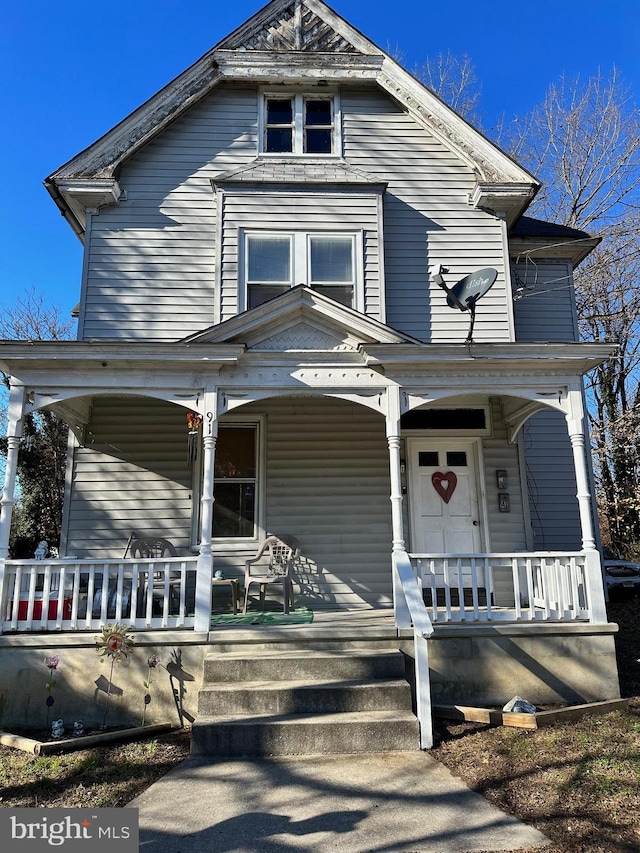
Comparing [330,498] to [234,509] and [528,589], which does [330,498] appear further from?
[528,589]

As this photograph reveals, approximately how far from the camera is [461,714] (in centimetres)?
545

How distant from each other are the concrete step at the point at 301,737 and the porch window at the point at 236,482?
313 centimetres

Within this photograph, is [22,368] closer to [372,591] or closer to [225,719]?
[225,719]

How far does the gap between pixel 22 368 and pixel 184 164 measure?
13.5 feet

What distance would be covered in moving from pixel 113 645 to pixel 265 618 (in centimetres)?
166

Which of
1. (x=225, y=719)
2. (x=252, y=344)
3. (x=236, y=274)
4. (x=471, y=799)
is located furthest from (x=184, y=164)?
(x=471, y=799)

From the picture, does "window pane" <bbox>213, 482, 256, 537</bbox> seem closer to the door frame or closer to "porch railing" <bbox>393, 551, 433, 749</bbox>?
the door frame

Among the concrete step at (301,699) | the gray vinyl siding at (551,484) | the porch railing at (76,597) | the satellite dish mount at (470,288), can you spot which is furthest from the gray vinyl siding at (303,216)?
the concrete step at (301,699)

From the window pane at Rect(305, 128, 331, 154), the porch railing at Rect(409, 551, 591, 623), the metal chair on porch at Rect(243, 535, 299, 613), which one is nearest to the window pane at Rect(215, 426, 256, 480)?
the metal chair on porch at Rect(243, 535, 299, 613)

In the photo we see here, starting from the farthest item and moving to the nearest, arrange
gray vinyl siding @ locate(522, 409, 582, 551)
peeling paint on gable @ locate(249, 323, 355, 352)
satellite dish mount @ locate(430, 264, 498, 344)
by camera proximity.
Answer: gray vinyl siding @ locate(522, 409, 582, 551)
satellite dish mount @ locate(430, 264, 498, 344)
peeling paint on gable @ locate(249, 323, 355, 352)

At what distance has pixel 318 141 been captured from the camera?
9.06 metres

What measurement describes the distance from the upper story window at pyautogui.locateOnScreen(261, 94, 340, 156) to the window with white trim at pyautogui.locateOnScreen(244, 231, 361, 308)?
1.45 metres

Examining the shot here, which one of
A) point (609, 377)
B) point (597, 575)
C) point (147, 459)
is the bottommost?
point (597, 575)

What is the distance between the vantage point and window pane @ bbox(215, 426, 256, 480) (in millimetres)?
8023
